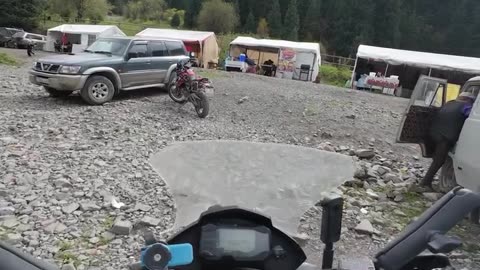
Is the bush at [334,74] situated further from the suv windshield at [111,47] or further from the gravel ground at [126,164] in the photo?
the suv windshield at [111,47]

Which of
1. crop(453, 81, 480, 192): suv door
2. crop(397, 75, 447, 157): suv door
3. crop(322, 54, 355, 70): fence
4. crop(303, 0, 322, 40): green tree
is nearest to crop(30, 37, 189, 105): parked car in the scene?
crop(397, 75, 447, 157): suv door

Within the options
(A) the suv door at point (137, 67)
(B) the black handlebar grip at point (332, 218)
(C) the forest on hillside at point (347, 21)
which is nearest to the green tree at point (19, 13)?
(C) the forest on hillside at point (347, 21)

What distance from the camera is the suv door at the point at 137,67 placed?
10652 mm

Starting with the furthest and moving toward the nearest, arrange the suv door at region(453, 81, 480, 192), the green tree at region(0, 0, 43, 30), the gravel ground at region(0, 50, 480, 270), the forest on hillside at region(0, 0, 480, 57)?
the forest on hillside at region(0, 0, 480, 57), the green tree at region(0, 0, 43, 30), the suv door at region(453, 81, 480, 192), the gravel ground at region(0, 50, 480, 270)

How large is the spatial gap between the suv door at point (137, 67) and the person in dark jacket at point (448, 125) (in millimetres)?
7450

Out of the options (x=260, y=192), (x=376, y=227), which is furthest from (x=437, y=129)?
(x=260, y=192)

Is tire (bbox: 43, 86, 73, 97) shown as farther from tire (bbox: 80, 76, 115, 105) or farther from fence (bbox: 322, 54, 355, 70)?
fence (bbox: 322, 54, 355, 70)

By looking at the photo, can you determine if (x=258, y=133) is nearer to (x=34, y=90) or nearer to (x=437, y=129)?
(x=437, y=129)

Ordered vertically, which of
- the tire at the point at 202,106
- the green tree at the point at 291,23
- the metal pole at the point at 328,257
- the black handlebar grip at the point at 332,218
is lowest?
the tire at the point at 202,106

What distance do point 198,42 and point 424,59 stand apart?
15.3 meters

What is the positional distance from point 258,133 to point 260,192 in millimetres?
3369

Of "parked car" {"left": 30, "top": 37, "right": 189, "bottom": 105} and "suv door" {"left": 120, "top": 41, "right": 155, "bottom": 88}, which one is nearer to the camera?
"parked car" {"left": 30, "top": 37, "right": 189, "bottom": 105}

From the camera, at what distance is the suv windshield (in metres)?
10.8

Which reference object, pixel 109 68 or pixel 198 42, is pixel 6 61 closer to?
pixel 109 68
